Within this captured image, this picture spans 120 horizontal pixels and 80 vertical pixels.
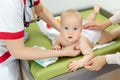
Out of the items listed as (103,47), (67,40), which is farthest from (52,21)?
(103,47)

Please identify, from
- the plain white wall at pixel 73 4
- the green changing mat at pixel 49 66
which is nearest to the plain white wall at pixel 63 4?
the plain white wall at pixel 73 4

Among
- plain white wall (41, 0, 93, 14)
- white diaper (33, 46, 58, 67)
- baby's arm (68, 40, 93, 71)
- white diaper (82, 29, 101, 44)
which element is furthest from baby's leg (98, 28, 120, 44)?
plain white wall (41, 0, 93, 14)

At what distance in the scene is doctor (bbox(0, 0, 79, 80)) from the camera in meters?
0.87

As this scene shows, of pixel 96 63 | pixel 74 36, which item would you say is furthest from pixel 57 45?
pixel 96 63

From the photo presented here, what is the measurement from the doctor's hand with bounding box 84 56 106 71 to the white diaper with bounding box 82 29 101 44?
0.52ft

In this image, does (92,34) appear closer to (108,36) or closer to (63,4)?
(108,36)

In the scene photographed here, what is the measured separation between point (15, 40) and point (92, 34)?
45 cm

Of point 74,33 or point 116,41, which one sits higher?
point 74,33

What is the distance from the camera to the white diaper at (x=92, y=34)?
116cm

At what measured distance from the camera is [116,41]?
120 centimetres

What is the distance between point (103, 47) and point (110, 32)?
14 centimetres

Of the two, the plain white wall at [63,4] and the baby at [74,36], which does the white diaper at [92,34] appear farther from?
the plain white wall at [63,4]

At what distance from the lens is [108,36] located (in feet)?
3.93

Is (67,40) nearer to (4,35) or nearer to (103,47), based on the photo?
(103,47)
